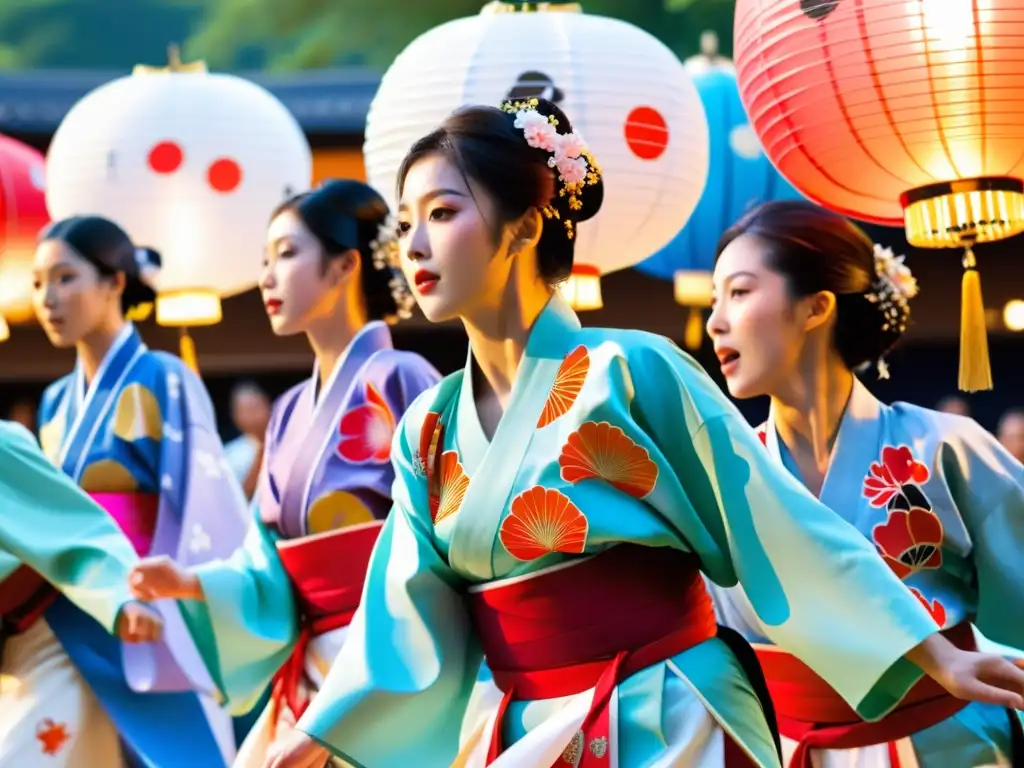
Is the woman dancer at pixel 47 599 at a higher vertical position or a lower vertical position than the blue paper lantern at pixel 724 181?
lower

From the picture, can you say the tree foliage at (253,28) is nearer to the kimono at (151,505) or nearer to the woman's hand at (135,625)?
the kimono at (151,505)

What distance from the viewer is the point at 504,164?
9.61 feet

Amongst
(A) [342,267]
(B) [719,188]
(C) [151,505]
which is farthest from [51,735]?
(B) [719,188]

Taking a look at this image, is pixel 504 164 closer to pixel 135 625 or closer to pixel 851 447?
pixel 851 447

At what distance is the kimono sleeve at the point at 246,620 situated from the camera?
14.5 ft

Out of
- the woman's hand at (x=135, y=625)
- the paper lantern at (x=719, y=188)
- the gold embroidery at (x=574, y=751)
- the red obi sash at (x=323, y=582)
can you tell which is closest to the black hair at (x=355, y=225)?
the red obi sash at (x=323, y=582)

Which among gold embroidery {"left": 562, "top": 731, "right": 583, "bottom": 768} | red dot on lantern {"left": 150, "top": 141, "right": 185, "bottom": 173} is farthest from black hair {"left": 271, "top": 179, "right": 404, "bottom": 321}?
gold embroidery {"left": 562, "top": 731, "right": 583, "bottom": 768}

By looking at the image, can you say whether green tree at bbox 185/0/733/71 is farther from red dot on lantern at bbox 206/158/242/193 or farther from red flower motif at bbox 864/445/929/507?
red flower motif at bbox 864/445/929/507

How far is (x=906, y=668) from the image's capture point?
2617 millimetres

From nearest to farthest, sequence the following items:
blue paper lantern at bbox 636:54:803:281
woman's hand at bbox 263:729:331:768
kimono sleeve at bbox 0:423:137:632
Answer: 1. woman's hand at bbox 263:729:331:768
2. kimono sleeve at bbox 0:423:137:632
3. blue paper lantern at bbox 636:54:803:281

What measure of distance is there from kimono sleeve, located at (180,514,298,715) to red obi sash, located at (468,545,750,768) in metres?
1.74

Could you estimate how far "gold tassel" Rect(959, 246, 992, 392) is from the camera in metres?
4.05

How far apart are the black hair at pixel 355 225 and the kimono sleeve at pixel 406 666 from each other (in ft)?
6.25

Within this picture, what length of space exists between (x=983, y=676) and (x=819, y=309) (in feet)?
4.87
